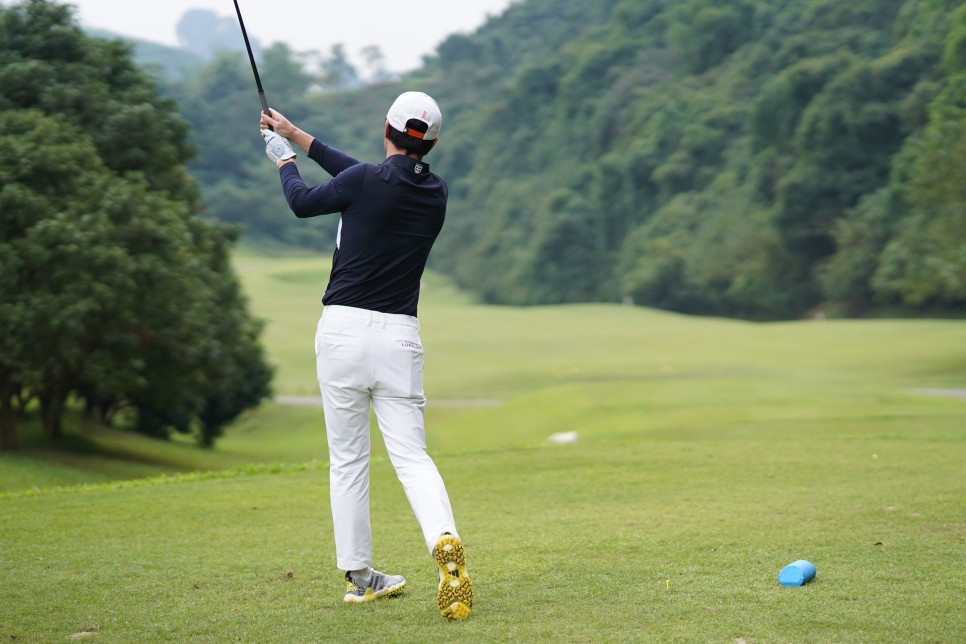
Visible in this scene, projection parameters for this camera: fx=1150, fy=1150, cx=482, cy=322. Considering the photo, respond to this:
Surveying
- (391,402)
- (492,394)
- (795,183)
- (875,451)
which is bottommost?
(492,394)

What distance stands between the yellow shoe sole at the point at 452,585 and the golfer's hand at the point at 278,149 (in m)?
2.13

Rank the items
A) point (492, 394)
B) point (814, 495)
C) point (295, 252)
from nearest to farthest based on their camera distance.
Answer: point (814, 495)
point (492, 394)
point (295, 252)

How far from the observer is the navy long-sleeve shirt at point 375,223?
5551 millimetres

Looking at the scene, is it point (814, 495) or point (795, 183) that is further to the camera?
point (795, 183)

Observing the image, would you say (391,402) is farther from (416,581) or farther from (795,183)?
(795,183)

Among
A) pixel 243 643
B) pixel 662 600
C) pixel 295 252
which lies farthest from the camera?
pixel 295 252

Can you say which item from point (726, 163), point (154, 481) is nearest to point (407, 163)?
point (154, 481)

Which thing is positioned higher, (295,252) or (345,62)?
(345,62)

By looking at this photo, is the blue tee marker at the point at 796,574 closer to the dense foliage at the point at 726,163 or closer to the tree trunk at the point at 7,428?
the tree trunk at the point at 7,428

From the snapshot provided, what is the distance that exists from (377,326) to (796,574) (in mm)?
2344

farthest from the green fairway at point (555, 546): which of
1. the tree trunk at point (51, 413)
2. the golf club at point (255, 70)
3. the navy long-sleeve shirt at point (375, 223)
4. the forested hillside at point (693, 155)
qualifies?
the forested hillside at point (693, 155)

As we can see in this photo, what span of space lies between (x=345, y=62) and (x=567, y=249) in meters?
109

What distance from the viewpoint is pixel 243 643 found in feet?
15.9

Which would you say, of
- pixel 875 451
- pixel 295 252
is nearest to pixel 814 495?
pixel 875 451
